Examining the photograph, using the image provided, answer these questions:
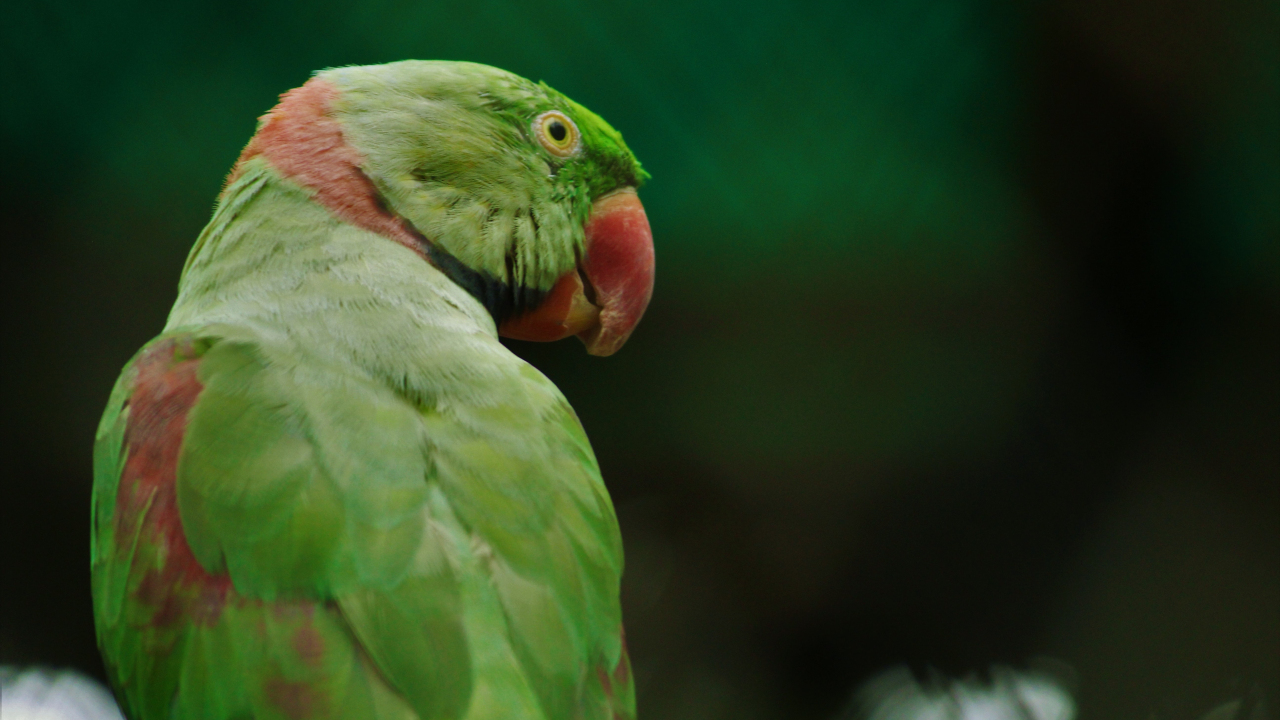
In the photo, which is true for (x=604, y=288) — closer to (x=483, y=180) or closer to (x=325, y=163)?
(x=483, y=180)

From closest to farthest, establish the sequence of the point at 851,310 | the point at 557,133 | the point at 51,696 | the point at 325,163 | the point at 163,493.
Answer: the point at 163,493 → the point at 325,163 → the point at 557,133 → the point at 51,696 → the point at 851,310

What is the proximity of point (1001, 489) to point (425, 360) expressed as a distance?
2457mm

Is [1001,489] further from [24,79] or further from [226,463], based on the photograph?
[24,79]

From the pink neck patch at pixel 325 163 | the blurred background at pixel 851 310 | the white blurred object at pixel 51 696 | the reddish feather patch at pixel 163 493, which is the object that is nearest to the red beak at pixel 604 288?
the pink neck patch at pixel 325 163

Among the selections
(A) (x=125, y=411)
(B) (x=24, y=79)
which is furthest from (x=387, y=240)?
(B) (x=24, y=79)

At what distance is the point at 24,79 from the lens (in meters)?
2.15

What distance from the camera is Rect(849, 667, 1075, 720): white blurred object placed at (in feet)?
9.87

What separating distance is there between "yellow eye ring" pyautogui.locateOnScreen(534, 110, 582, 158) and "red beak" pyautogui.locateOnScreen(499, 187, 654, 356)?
105mm

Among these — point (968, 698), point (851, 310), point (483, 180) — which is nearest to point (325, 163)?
point (483, 180)

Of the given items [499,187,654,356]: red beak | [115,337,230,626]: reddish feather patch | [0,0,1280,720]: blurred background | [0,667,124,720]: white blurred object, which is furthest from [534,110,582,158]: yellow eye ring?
[0,667,124,720]: white blurred object

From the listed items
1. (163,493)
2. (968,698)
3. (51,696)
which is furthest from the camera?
(968,698)

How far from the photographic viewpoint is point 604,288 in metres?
1.57

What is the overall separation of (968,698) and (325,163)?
2.67 meters

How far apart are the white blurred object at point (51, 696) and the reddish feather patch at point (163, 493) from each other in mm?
1744
